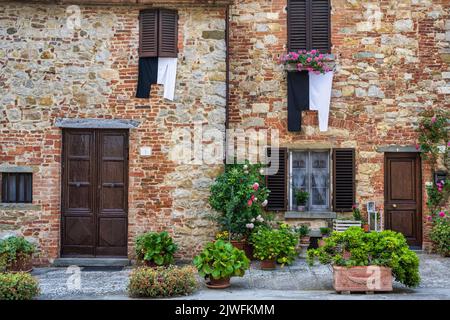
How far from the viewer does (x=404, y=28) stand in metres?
11.7

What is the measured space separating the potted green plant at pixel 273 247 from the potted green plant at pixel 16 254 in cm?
442

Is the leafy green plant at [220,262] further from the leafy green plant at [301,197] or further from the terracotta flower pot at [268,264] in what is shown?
the leafy green plant at [301,197]

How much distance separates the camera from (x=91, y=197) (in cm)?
1089

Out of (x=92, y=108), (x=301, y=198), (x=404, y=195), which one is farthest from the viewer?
(x=404, y=195)

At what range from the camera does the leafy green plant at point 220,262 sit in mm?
8562

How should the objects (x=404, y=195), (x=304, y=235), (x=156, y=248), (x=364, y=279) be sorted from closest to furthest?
1. (x=364, y=279)
2. (x=156, y=248)
3. (x=304, y=235)
4. (x=404, y=195)

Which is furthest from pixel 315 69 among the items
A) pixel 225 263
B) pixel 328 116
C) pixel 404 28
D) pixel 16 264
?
pixel 16 264

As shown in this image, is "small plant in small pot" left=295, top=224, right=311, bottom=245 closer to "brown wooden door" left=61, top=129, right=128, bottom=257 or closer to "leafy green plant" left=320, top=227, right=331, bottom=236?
"leafy green plant" left=320, top=227, right=331, bottom=236

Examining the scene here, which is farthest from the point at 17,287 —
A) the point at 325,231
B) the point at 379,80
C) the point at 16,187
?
the point at 379,80

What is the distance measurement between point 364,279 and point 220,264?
7.76 feet

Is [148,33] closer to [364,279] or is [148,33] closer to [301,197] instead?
[301,197]

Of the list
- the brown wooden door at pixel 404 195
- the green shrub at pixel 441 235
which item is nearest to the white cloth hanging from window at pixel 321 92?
the brown wooden door at pixel 404 195

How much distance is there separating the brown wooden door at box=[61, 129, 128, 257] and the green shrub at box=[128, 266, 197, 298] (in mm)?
2657

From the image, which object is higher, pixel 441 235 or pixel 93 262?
pixel 441 235
